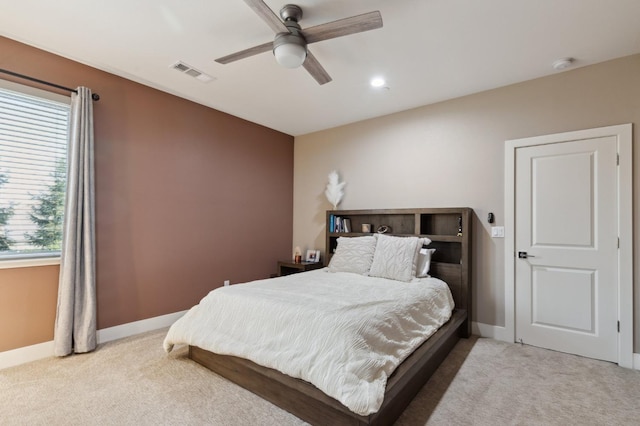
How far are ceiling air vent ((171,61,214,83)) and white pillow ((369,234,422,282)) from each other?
2.53 meters

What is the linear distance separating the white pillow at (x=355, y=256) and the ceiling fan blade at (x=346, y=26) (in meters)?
2.21


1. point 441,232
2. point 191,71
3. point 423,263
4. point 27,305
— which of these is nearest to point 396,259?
point 423,263

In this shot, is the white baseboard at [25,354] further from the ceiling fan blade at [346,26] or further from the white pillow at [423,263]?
the white pillow at [423,263]

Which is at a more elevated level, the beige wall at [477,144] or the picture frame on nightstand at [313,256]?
the beige wall at [477,144]

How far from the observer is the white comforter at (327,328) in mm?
1675

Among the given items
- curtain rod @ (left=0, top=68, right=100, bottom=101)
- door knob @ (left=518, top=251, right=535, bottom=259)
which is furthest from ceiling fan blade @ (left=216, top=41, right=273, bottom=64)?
door knob @ (left=518, top=251, right=535, bottom=259)

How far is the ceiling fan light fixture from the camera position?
203 cm

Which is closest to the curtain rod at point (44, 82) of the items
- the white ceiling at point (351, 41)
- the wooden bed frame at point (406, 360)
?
the white ceiling at point (351, 41)

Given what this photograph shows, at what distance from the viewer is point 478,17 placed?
7.07 ft

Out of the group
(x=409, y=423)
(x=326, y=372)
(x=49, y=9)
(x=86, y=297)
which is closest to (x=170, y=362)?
(x=86, y=297)

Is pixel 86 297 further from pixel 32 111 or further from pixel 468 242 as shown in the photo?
pixel 468 242

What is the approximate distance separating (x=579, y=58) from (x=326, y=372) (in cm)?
331

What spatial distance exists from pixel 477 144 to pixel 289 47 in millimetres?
2384

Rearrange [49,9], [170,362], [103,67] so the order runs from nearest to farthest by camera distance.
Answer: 1. [49,9]
2. [170,362]
3. [103,67]
